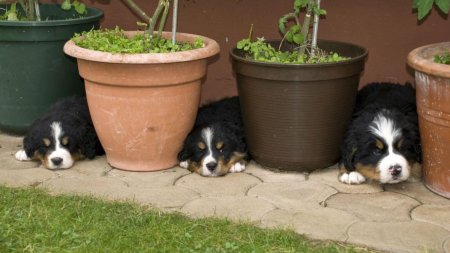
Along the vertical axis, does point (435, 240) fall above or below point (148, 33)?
below

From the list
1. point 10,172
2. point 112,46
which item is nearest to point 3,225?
point 10,172

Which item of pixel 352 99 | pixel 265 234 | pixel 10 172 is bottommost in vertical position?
pixel 10 172

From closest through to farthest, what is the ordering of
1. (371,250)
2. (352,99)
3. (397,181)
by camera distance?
(371,250), (397,181), (352,99)

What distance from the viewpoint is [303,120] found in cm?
493

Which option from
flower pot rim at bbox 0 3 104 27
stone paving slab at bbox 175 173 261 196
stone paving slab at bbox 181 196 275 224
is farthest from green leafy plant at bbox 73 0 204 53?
stone paving slab at bbox 181 196 275 224

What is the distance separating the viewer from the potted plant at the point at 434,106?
14.3ft

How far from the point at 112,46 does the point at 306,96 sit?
1.43m

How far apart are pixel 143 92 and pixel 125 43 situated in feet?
1.57

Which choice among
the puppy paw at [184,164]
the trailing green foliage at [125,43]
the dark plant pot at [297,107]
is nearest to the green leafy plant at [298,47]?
the dark plant pot at [297,107]

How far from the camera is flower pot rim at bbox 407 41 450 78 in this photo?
4320 mm

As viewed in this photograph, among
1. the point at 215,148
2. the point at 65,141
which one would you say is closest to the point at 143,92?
the point at 215,148

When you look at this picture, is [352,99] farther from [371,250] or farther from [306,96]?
[371,250]

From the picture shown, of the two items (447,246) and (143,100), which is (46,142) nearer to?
(143,100)

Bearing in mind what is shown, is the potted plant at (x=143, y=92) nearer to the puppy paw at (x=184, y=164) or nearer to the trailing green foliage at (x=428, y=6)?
the puppy paw at (x=184, y=164)
